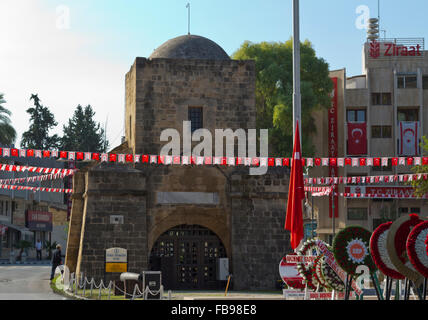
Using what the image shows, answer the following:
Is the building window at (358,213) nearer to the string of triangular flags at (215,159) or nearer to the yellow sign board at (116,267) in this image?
the string of triangular flags at (215,159)

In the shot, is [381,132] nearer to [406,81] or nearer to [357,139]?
[357,139]

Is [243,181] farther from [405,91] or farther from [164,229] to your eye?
[405,91]

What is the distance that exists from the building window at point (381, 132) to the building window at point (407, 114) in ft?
4.15

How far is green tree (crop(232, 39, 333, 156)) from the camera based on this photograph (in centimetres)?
4653

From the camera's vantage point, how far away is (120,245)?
26.5 meters

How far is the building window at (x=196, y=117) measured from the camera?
1128 inches

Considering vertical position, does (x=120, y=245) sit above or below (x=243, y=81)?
below

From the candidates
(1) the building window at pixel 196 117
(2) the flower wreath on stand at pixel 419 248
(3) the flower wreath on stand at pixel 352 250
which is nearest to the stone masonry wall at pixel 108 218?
(1) the building window at pixel 196 117

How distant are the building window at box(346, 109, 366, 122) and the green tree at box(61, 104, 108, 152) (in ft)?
97.3

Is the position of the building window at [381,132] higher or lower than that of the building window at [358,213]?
higher

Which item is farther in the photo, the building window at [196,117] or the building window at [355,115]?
the building window at [355,115]

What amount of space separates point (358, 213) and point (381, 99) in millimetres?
9661
